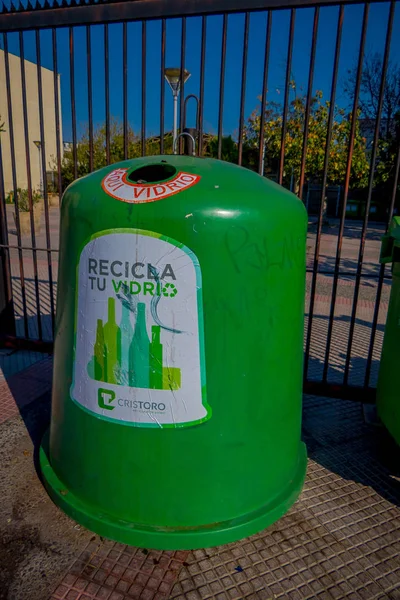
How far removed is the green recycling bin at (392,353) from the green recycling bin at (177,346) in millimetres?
738

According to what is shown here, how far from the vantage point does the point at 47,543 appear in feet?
7.17

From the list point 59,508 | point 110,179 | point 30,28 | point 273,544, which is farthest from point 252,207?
point 30,28

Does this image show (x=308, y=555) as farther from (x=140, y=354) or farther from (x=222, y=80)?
(x=222, y=80)

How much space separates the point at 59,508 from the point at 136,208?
5.54 feet

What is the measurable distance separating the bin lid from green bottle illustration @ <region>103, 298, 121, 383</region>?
171cm

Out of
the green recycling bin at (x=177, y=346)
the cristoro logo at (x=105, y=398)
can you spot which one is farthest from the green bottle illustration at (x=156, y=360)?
the cristoro logo at (x=105, y=398)

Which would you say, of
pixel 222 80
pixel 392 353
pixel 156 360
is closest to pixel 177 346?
pixel 156 360

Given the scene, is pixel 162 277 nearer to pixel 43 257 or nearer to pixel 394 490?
pixel 394 490

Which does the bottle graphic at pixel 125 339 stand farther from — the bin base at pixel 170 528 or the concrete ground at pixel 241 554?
the concrete ground at pixel 241 554

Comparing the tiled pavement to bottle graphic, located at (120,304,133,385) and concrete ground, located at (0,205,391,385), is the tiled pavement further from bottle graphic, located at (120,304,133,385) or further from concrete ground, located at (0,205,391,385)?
concrete ground, located at (0,205,391,385)

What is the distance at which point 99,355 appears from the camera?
210 cm

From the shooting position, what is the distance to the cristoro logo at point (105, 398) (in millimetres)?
2094

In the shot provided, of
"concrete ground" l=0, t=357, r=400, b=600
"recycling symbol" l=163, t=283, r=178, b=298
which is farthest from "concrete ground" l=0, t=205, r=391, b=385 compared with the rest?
"recycling symbol" l=163, t=283, r=178, b=298

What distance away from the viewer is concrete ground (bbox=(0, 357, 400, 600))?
1.96 metres
